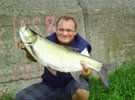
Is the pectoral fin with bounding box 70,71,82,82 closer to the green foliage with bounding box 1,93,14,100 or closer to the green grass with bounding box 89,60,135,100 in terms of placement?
the green grass with bounding box 89,60,135,100

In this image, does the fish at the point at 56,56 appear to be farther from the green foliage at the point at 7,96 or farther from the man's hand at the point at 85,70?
the green foliage at the point at 7,96

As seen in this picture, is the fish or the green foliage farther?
the green foliage

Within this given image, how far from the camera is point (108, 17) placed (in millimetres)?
7836

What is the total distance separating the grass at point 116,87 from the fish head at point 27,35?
2.10 m

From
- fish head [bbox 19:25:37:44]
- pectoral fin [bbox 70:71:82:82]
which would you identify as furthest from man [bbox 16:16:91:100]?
fish head [bbox 19:25:37:44]

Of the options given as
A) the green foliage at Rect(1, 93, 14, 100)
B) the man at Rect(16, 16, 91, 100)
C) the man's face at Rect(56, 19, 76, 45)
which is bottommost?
the green foliage at Rect(1, 93, 14, 100)

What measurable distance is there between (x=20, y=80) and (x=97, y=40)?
4.83 feet

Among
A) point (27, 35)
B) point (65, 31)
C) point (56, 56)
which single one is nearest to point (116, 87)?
point (65, 31)

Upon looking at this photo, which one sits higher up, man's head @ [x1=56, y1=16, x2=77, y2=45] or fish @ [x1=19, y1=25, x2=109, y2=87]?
man's head @ [x1=56, y1=16, x2=77, y2=45]

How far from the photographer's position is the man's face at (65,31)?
5.52 meters

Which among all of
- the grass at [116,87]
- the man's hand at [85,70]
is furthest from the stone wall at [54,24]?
the man's hand at [85,70]

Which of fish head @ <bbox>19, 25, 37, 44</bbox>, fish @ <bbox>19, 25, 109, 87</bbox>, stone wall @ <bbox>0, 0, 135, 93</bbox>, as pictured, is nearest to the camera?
fish head @ <bbox>19, 25, 37, 44</bbox>

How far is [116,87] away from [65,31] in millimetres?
1870

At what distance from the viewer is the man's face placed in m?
5.52
